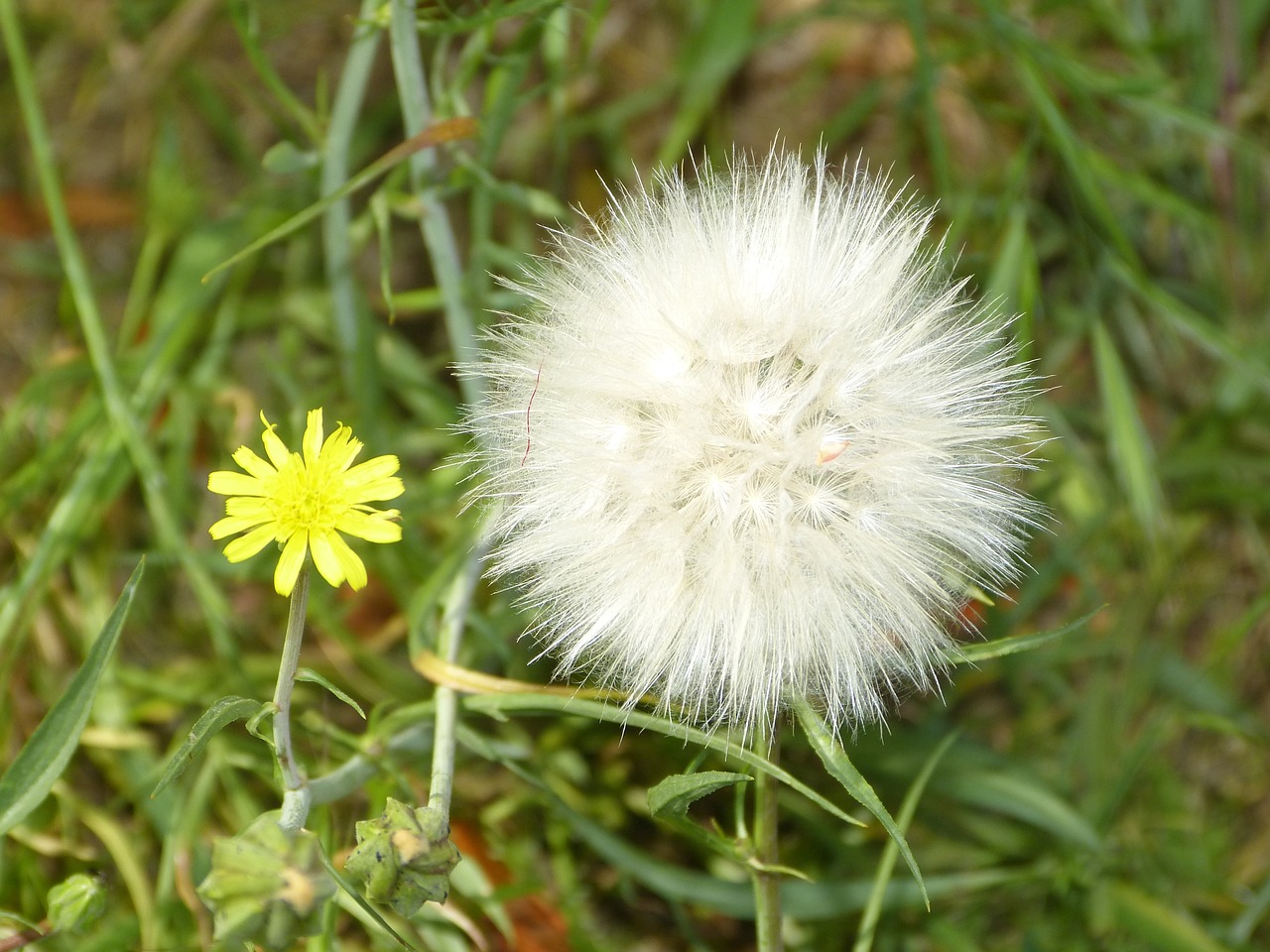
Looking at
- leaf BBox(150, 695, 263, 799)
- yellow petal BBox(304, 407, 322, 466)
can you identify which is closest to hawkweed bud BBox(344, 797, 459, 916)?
leaf BBox(150, 695, 263, 799)

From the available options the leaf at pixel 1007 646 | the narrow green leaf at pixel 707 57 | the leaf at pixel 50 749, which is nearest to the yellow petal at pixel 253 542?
the leaf at pixel 50 749

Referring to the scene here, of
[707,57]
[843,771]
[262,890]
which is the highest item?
[707,57]

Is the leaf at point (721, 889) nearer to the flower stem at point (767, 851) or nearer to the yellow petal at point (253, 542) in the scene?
the flower stem at point (767, 851)

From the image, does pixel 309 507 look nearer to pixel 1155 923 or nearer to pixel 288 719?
pixel 288 719

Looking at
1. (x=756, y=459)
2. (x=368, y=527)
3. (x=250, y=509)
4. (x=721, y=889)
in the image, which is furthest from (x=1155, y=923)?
(x=250, y=509)

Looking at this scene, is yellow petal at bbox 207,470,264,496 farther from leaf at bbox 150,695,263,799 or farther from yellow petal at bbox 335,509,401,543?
leaf at bbox 150,695,263,799

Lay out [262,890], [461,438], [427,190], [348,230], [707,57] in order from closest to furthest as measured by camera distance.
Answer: [262,890] → [427,190] → [348,230] → [461,438] → [707,57]

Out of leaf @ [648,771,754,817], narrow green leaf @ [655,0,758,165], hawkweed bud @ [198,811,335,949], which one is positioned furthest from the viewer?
narrow green leaf @ [655,0,758,165]
